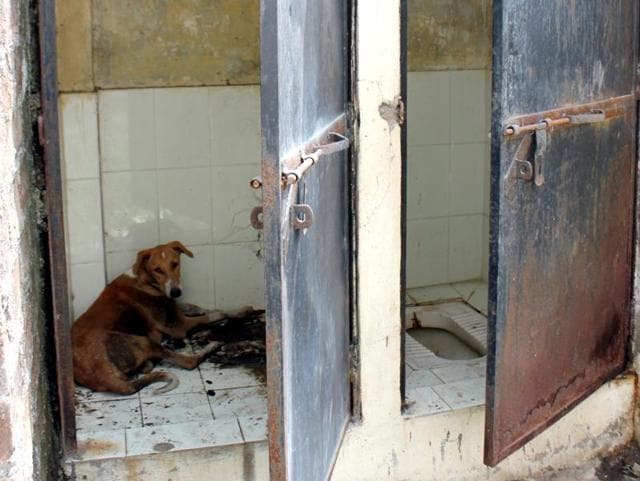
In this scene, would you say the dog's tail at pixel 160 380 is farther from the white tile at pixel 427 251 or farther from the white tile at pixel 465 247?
the white tile at pixel 465 247

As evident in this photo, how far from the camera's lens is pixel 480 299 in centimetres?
593

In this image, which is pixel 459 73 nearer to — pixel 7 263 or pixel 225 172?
pixel 225 172

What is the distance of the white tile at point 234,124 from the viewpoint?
5.45m

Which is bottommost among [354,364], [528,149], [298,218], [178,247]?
[354,364]

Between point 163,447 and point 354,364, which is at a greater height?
point 354,364

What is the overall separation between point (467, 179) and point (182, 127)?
182 centimetres

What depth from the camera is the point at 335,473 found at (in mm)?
4121

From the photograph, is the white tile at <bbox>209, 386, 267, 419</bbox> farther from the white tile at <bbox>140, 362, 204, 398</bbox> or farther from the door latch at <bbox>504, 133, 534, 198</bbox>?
the door latch at <bbox>504, 133, 534, 198</bbox>

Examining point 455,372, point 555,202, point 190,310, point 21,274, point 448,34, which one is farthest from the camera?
point 448,34

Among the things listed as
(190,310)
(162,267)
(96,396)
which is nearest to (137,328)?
(162,267)

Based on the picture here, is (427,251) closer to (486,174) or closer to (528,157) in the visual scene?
(486,174)

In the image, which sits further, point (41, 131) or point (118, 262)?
point (118, 262)

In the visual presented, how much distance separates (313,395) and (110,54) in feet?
9.30

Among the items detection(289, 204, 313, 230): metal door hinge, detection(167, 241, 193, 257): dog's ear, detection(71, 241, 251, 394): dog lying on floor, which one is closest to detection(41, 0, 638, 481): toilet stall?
detection(289, 204, 313, 230): metal door hinge
